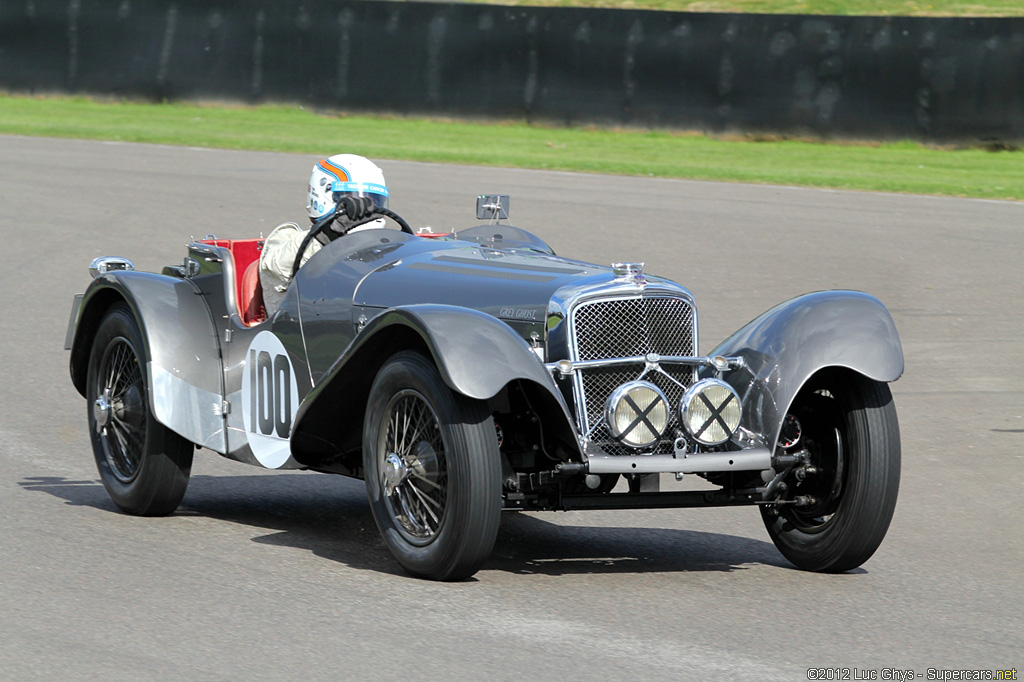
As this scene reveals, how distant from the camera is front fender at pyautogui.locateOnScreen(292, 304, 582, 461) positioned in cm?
509

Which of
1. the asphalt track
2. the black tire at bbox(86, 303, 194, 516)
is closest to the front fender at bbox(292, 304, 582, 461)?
the asphalt track

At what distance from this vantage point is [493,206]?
7082mm

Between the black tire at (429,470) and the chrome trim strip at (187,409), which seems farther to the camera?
the chrome trim strip at (187,409)

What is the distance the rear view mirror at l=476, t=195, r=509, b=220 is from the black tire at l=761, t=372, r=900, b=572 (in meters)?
1.92

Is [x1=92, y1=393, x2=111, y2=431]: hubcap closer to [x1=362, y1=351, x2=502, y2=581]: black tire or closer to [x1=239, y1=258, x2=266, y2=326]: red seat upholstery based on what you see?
[x1=239, y1=258, x2=266, y2=326]: red seat upholstery

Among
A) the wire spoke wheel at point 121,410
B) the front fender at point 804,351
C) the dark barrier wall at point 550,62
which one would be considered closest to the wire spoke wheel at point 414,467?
the front fender at point 804,351

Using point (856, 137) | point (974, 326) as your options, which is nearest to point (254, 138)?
point (856, 137)

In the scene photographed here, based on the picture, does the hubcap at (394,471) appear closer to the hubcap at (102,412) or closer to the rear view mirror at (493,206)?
the rear view mirror at (493,206)

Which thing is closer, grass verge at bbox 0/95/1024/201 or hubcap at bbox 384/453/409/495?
hubcap at bbox 384/453/409/495

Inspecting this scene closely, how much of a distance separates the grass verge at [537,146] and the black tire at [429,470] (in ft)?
49.5

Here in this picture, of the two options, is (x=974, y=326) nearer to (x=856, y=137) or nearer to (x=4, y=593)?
(x=4, y=593)

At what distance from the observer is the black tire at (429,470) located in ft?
16.8

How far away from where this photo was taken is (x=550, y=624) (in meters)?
4.82

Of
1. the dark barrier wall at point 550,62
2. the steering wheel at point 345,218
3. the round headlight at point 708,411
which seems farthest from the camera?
the dark barrier wall at point 550,62
